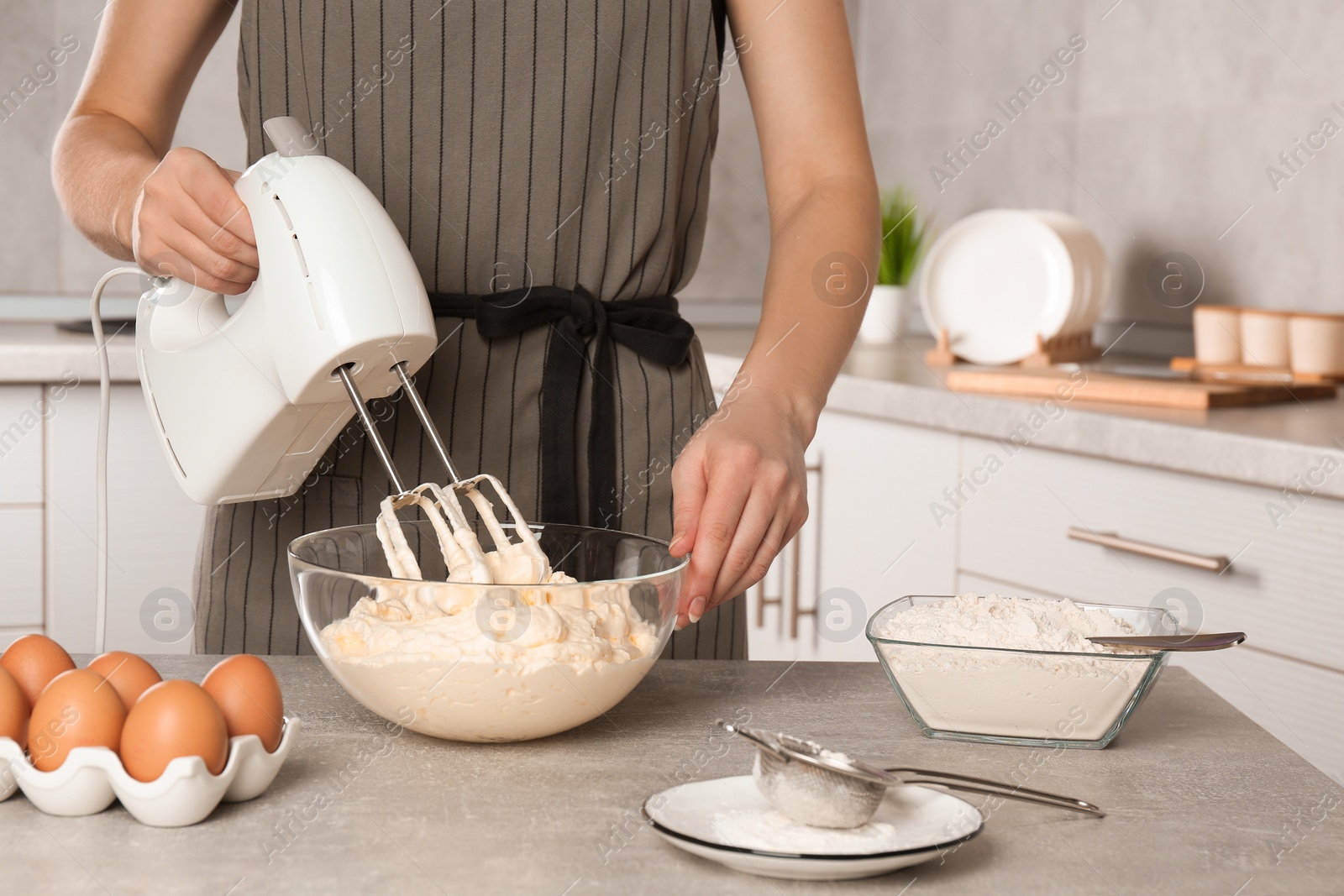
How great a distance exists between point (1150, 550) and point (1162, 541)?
0.08 feet

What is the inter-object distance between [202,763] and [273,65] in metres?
0.63

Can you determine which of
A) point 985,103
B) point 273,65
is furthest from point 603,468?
point 985,103

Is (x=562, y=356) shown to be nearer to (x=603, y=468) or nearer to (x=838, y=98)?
(x=603, y=468)

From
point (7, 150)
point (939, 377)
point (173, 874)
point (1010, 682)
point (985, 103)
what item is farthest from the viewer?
point (985, 103)

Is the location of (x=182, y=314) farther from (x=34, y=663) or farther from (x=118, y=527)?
(x=118, y=527)

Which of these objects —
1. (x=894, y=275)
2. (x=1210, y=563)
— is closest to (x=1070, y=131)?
(x=894, y=275)

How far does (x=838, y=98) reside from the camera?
3.23 ft

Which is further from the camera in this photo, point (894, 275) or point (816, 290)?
point (894, 275)

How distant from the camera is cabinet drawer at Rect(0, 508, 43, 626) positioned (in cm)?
184

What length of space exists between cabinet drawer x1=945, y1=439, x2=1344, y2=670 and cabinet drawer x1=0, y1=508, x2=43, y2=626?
1.30 metres

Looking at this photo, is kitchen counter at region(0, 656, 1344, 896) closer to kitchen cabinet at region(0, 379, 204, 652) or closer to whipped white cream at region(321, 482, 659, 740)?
whipped white cream at region(321, 482, 659, 740)

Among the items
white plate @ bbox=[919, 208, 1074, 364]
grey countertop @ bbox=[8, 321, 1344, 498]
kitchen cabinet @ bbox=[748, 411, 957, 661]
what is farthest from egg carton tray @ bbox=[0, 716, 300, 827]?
white plate @ bbox=[919, 208, 1074, 364]

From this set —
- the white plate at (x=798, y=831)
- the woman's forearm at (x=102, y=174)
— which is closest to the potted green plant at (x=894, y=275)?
the woman's forearm at (x=102, y=174)

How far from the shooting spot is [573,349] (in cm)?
100
